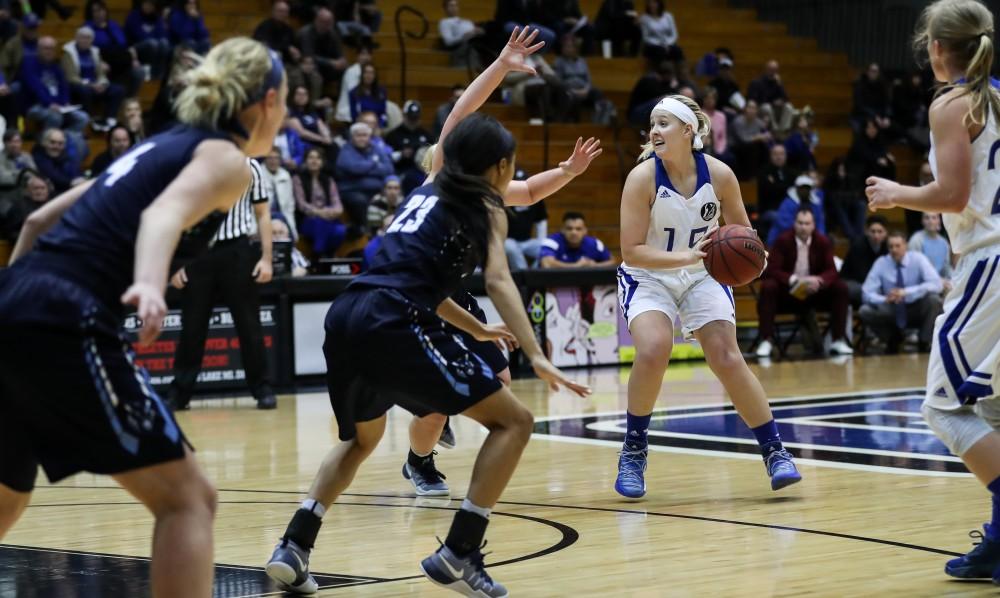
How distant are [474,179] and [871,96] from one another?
711 inches

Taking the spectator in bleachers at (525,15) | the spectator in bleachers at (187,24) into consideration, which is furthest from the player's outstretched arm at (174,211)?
the spectator in bleachers at (525,15)

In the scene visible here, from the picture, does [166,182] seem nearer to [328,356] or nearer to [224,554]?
[328,356]

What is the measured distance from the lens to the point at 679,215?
6.86m

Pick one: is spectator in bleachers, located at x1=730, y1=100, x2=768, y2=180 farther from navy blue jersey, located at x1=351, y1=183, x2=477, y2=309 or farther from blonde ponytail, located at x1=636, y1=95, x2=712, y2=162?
navy blue jersey, located at x1=351, y1=183, x2=477, y2=309

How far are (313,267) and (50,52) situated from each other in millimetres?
4082

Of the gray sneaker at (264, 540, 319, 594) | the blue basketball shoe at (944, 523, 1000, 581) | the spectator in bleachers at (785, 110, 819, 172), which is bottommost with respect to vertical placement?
the spectator in bleachers at (785, 110, 819, 172)

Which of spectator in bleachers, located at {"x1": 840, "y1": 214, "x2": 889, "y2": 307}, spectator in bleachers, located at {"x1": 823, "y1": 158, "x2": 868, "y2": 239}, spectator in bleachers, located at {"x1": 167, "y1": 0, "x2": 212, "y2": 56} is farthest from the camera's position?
spectator in bleachers, located at {"x1": 823, "y1": 158, "x2": 868, "y2": 239}

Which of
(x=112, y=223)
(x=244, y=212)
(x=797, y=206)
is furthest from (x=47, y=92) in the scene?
(x=112, y=223)

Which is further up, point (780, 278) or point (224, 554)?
point (224, 554)

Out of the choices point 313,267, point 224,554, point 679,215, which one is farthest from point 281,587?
point 313,267

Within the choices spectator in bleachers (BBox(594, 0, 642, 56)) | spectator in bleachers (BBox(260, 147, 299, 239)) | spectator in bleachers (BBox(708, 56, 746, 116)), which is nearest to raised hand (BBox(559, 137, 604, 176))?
spectator in bleachers (BBox(260, 147, 299, 239))

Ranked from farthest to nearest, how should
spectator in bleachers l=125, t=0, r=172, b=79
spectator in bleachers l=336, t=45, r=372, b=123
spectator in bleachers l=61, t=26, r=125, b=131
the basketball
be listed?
spectator in bleachers l=336, t=45, r=372, b=123
spectator in bleachers l=125, t=0, r=172, b=79
spectator in bleachers l=61, t=26, r=125, b=131
the basketball

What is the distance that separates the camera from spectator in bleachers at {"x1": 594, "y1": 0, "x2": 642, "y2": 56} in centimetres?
2098

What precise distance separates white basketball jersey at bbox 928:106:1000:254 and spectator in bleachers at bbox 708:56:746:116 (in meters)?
15.3
